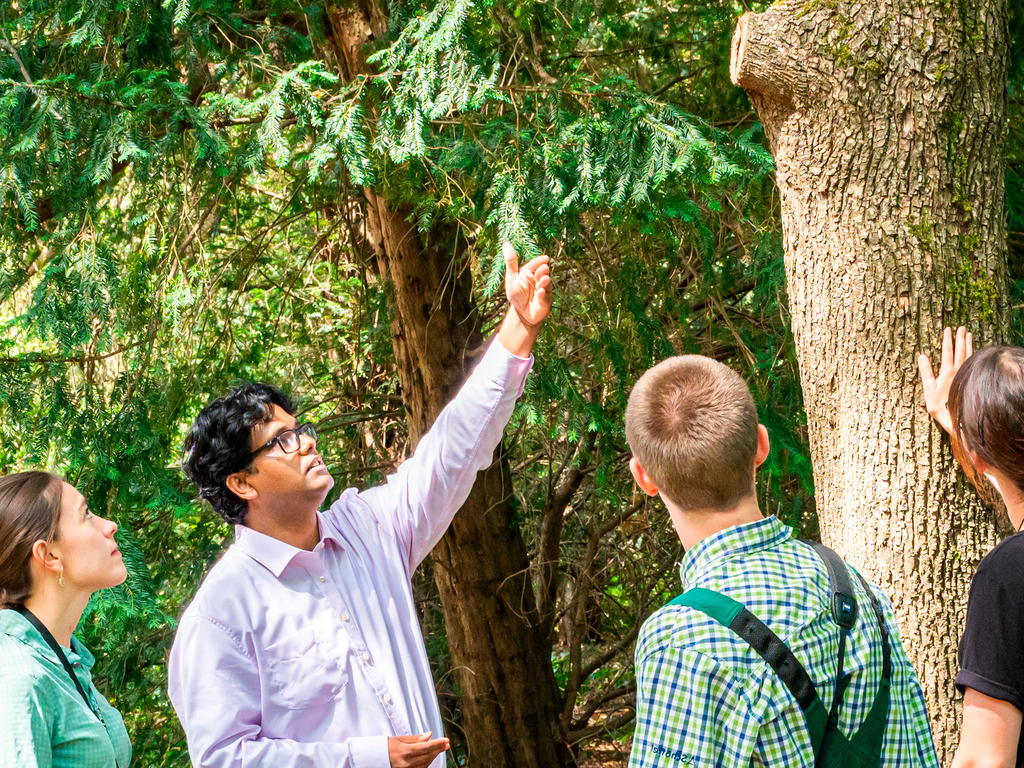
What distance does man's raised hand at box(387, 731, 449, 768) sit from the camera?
7.08ft

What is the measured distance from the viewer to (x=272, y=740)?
7.13 feet

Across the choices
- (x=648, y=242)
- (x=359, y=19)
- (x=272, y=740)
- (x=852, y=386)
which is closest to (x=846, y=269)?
(x=852, y=386)

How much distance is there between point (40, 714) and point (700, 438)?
1613mm

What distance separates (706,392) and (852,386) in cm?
121

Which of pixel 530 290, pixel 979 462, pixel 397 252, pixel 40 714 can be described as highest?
pixel 397 252

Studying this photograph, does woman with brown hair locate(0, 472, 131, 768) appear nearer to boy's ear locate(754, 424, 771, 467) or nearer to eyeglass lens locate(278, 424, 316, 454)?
eyeglass lens locate(278, 424, 316, 454)

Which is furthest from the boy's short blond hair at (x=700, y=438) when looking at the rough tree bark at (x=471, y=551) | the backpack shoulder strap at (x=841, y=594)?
the rough tree bark at (x=471, y=551)

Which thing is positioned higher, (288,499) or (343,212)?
(343,212)

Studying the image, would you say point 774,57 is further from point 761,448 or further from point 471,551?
point 471,551

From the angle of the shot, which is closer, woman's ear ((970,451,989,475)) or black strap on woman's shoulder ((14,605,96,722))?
woman's ear ((970,451,989,475))

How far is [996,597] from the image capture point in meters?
1.77

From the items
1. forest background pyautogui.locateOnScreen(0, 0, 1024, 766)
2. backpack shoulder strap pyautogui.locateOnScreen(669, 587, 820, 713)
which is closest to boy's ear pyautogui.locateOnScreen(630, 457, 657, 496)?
backpack shoulder strap pyautogui.locateOnScreen(669, 587, 820, 713)

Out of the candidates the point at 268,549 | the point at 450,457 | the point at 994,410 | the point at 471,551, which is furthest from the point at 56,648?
the point at 471,551

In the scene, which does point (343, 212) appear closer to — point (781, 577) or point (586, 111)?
point (586, 111)
